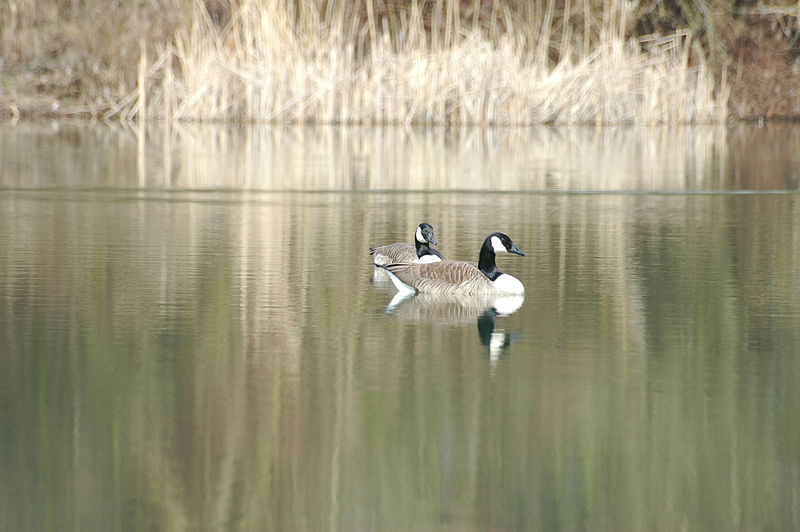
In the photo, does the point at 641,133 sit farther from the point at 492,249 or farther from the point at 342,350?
the point at 342,350

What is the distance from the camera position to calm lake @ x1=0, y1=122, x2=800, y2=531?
4.57m

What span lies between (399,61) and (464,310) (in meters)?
18.2

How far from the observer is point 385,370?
6.24 meters

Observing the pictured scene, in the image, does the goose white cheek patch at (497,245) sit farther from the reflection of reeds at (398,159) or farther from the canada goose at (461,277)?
the reflection of reeds at (398,159)

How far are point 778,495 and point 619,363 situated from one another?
184 cm

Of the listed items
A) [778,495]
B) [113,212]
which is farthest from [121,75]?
[778,495]

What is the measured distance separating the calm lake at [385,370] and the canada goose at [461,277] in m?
0.15

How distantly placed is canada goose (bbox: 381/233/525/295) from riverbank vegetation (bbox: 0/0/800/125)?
56.6 feet

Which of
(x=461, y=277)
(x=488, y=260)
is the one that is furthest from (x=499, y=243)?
(x=461, y=277)

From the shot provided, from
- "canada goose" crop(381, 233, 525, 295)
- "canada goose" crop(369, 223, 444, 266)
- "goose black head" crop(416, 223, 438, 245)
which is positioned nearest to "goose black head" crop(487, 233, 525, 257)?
"canada goose" crop(381, 233, 525, 295)

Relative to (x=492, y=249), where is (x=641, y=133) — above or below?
above

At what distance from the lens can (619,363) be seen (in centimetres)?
643

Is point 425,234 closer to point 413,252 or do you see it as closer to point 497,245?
point 413,252

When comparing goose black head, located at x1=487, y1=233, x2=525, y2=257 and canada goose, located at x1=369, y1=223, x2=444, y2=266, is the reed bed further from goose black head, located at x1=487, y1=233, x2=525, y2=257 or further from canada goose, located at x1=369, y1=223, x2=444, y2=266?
goose black head, located at x1=487, y1=233, x2=525, y2=257
